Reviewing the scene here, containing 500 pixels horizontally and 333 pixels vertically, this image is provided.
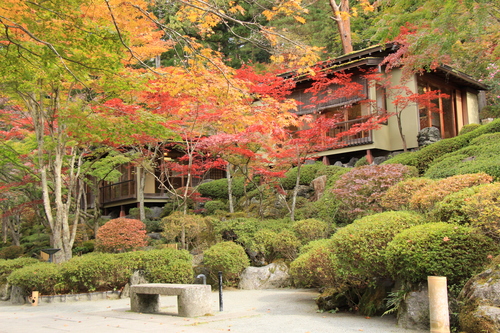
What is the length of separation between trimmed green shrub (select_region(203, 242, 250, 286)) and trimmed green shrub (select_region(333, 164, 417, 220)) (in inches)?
128

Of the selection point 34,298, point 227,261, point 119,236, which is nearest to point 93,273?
point 34,298

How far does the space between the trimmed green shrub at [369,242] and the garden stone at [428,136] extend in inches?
424

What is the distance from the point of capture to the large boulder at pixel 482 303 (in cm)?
505

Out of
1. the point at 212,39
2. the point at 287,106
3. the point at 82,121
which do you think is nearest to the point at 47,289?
the point at 82,121

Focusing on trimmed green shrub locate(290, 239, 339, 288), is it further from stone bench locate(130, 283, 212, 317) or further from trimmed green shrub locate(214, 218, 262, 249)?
trimmed green shrub locate(214, 218, 262, 249)

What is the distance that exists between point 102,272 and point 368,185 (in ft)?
23.7

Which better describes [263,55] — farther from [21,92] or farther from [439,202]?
[439,202]

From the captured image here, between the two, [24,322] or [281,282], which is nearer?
[24,322]

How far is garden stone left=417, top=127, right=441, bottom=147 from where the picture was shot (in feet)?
56.1

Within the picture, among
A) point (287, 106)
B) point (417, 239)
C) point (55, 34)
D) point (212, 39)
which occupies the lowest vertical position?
point (417, 239)

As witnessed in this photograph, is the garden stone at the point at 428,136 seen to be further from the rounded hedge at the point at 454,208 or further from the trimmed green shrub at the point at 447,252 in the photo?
the trimmed green shrub at the point at 447,252

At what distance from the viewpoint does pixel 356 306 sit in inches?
303

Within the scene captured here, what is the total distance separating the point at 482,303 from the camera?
527cm

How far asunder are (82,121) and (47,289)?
4425mm
